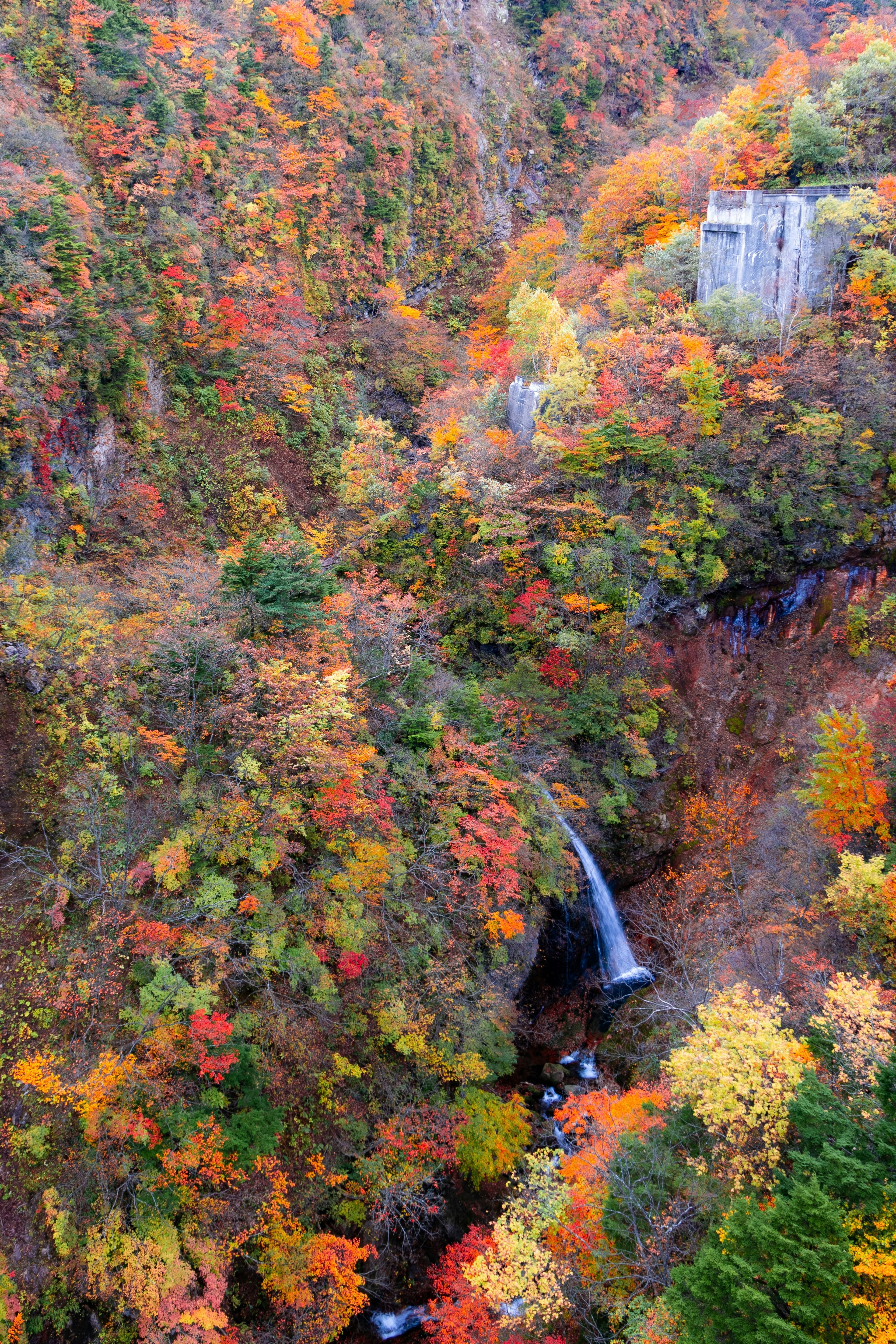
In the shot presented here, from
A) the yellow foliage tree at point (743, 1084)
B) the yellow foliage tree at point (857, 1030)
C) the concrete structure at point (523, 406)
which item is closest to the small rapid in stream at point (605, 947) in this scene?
the yellow foliage tree at point (743, 1084)

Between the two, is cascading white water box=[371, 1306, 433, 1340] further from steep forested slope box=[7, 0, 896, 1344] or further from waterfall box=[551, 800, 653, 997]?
waterfall box=[551, 800, 653, 997]

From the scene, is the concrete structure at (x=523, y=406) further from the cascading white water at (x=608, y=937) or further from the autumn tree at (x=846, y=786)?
the cascading white water at (x=608, y=937)

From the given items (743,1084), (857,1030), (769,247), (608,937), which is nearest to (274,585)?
(743,1084)

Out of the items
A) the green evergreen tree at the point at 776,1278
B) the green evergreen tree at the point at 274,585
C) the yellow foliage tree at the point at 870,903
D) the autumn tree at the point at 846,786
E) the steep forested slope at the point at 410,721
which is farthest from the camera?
the autumn tree at the point at 846,786

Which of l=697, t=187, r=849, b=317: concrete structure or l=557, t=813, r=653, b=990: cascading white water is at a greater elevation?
l=697, t=187, r=849, b=317: concrete structure

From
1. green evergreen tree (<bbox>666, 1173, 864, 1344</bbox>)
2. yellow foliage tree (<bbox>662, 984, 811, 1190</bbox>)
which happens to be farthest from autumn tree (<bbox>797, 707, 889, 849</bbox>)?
green evergreen tree (<bbox>666, 1173, 864, 1344</bbox>)

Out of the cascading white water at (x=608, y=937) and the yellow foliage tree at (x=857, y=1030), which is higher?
the yellow foliage tree at (x=857, y=1030)
